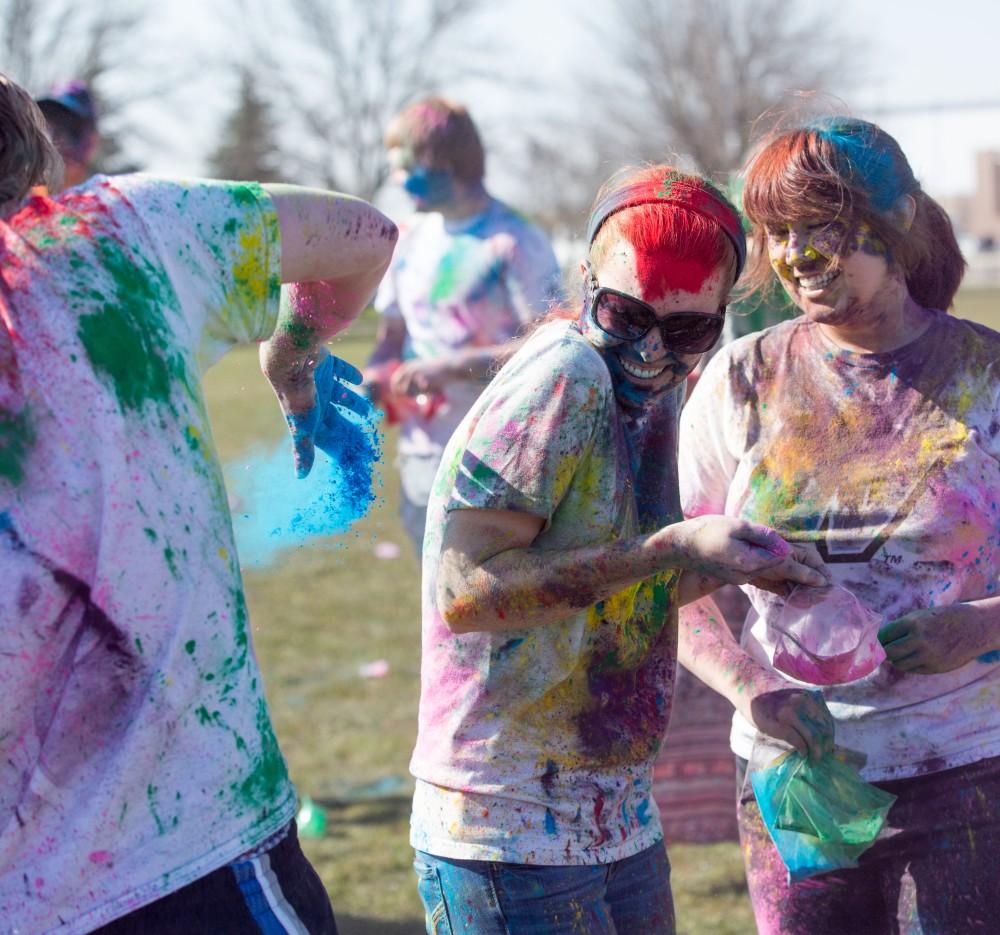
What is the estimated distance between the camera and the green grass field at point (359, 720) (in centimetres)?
392

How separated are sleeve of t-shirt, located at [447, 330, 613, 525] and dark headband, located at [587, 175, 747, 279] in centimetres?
25

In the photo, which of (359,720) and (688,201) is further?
(359,720)

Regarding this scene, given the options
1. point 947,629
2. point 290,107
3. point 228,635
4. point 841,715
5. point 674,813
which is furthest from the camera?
point 290,107

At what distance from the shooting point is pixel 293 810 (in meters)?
1.86

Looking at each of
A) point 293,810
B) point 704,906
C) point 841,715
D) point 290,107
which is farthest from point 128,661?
point 290,107

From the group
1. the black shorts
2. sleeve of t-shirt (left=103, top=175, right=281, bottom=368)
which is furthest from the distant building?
the black shorts

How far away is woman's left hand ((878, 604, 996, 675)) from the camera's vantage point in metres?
2.20

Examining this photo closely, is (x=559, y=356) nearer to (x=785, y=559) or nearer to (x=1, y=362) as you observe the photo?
(x=785, y=559)

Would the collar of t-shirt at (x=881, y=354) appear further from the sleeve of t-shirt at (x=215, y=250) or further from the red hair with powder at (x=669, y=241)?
the sleeve of t-shirt at (x=215, y=250)

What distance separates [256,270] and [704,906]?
8.90 feet

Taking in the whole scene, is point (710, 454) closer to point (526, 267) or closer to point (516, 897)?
point (516, 897)

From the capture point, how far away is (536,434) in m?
1.94

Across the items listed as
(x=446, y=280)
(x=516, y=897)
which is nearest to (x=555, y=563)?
(x=516, y=897)

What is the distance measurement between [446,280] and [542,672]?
10.7 ft
